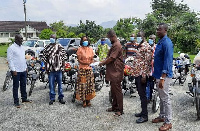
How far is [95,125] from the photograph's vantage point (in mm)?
4824

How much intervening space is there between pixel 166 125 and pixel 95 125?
1411mm

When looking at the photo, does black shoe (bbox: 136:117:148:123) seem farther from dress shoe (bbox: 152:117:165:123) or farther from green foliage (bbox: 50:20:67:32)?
green foliage (bbox: 50:20:67:32)

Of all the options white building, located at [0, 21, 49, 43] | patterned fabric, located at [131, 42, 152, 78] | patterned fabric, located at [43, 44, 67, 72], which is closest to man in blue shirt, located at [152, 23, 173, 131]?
patterned fabric, located at [131, 42, 152, 78]

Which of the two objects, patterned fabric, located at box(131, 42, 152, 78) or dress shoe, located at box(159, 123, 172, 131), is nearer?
dress shoe, located at box(159, 123, 172, 131)

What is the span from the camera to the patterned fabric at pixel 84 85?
594 centimetres

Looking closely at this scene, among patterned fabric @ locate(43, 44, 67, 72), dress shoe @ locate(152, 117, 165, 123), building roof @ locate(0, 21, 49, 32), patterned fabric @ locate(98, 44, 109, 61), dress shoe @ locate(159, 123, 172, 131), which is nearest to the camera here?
dress shoe @ locate(159, 123, 172, 131)

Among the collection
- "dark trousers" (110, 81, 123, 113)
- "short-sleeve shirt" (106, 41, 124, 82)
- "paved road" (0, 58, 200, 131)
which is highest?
"short-sleeve shirt" (106, 41, 124, 82)

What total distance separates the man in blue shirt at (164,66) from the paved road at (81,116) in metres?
0.42

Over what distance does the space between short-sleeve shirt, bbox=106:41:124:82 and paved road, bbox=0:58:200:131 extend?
90 cm

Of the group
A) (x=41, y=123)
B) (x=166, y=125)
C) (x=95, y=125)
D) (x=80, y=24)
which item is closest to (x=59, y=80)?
(x=41, y=123)

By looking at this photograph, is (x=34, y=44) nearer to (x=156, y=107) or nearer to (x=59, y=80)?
(x=59, y=80)

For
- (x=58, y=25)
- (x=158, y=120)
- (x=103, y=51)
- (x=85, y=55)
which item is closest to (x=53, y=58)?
(x=85, y=55)

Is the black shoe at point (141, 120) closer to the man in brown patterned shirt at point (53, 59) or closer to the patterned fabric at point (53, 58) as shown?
the man in brown patterned shirt at point (53, 59)

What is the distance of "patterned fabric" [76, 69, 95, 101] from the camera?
5.94m
